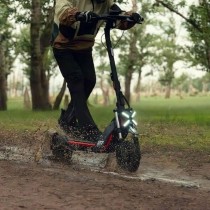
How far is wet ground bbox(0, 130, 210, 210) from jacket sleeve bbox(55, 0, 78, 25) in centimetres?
169

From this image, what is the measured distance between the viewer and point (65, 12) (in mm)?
5355

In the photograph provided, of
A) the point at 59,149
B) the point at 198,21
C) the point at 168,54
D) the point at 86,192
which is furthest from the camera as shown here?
the point at 168,54

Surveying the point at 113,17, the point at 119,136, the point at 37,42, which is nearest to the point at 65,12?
the point at 113,17

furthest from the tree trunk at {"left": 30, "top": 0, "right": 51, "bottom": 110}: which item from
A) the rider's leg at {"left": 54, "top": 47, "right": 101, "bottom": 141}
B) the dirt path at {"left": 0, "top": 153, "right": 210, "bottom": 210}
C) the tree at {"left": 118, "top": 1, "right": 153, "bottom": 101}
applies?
the dirt path at {"left": 0, "top": 153, "right": 210, "bottom": 210}

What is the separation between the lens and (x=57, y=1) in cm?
564

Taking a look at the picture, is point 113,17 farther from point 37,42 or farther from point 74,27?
point 37,42

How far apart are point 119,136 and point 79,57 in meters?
1.29

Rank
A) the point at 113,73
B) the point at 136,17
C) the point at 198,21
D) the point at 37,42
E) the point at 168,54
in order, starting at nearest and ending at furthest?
the point at 136,17 < the point at 113,73 < the point at 198,21 < the point at 37,42 < the point at 168,54

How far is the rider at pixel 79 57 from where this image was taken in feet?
18.7

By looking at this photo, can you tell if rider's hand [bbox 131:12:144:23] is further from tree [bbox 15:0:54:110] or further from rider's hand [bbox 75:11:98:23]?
tree [bbox 15:0:54:110]

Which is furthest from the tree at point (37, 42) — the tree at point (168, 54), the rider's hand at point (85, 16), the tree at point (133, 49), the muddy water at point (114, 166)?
the tree at point (168, 54)

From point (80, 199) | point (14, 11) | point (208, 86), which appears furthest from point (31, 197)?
point (208, 86)

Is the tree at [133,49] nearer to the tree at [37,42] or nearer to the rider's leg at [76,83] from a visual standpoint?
the tree at [37,42]

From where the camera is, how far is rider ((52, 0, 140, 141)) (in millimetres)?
5711
